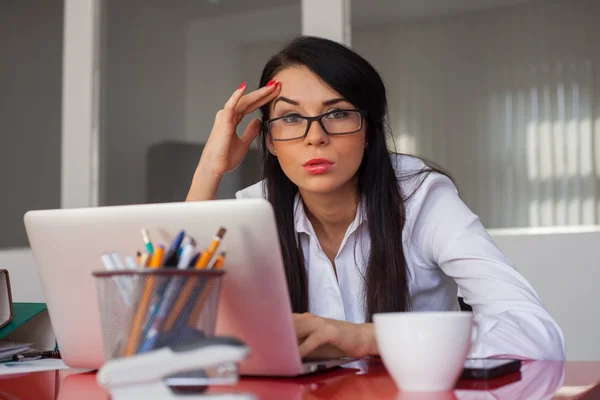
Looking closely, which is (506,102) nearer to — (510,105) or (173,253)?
(510,105)

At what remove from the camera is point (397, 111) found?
2.86 metres

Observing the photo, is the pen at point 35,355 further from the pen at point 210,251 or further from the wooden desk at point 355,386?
the pen at point 210,251

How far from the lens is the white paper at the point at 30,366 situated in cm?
99

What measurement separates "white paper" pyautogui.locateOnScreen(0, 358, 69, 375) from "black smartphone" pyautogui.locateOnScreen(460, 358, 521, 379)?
573 millimetres

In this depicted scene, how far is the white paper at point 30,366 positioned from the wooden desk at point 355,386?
2.5 inches

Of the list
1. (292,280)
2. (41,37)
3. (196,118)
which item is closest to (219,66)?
(196,118)

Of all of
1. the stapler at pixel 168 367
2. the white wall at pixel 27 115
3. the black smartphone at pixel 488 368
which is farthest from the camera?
the white wall at pixel 27 115

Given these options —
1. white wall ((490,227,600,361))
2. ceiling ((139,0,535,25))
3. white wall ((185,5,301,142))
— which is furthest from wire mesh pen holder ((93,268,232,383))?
white wall ((185,5,301,142))

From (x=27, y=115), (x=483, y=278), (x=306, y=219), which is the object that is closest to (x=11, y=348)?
(x=306, y=219)

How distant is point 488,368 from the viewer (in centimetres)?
82

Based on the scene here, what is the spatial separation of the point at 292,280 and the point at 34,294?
2249 millimetres

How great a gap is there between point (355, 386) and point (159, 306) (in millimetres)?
260

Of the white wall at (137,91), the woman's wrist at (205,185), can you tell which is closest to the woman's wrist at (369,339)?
the woman's wrist at (205,185)

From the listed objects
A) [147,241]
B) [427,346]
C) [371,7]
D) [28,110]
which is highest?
[371,7]
